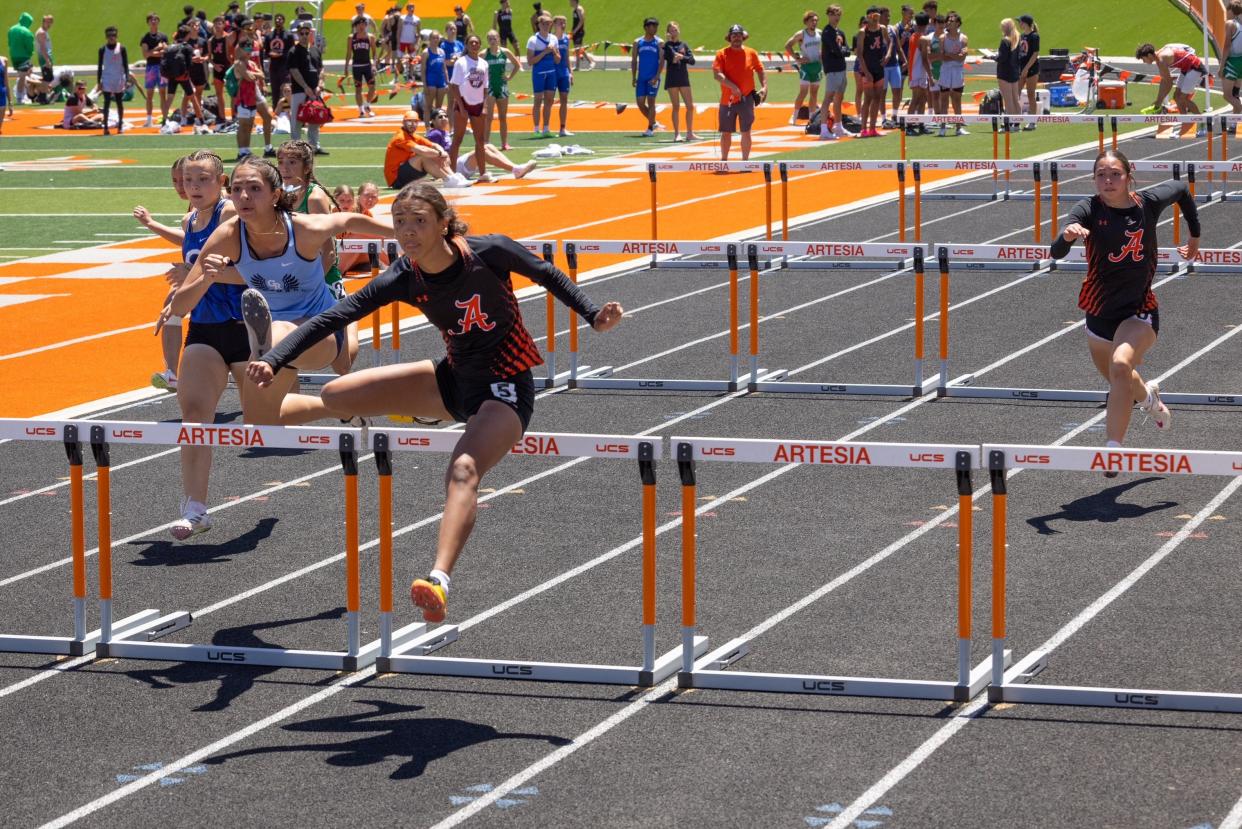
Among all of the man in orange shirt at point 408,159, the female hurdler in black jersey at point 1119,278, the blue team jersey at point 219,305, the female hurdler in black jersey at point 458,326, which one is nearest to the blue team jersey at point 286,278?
the blue team jersey at point 219,305

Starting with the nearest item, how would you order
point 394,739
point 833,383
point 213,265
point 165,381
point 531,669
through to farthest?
point 394,739
point 531,669
point 213,265
point 165,381
point 833,383

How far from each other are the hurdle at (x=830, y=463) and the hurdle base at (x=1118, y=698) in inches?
5.8

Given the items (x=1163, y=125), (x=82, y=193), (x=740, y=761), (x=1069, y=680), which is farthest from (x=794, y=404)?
(x=1163, y=125)

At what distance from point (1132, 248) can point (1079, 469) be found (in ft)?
14.2

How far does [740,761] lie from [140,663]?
9.01ft

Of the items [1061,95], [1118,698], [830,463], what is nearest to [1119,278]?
[830,463]

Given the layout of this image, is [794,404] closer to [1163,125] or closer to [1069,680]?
[1069,680]

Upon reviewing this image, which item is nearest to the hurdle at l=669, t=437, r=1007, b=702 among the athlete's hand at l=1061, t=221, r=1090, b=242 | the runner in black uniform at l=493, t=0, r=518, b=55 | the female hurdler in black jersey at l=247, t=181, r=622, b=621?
the female hurdler in black jersey at l=247, t=181, r=622, b=621

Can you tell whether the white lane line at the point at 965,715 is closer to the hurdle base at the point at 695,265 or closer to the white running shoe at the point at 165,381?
the white running shoe at the point at 165,381

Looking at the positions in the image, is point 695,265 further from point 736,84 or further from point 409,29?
point 409,29

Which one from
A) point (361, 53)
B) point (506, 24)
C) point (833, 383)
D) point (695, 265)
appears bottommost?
point (833, 383)

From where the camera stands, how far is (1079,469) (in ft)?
23.0

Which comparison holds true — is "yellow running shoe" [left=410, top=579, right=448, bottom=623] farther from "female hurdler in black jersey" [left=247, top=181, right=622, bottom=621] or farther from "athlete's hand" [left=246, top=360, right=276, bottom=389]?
"athlete's hand" [left=246, top=360, right=276, bottom=389]

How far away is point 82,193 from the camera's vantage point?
2839cm
